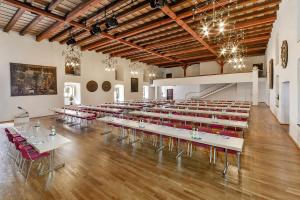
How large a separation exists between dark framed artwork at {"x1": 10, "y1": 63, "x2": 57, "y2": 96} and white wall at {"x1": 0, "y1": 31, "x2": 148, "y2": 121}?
260mm

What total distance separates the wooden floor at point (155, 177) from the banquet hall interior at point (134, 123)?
1.0 inches

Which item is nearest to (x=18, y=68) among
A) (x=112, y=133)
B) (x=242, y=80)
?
(x=112, y=133)

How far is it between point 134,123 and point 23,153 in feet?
9.44

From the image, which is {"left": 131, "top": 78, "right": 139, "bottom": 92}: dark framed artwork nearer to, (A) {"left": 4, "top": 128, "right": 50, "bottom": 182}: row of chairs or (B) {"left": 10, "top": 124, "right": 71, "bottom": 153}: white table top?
(A) {"left": 4, "top": 128, "right": 50, "bottom": 182}: row of chairs

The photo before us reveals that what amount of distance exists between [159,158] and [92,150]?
7.06ft

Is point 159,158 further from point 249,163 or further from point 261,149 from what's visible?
point 261,149

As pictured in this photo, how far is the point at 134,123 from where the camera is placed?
541 cm

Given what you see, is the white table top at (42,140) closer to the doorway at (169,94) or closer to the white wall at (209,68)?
the white wall at (209,68)

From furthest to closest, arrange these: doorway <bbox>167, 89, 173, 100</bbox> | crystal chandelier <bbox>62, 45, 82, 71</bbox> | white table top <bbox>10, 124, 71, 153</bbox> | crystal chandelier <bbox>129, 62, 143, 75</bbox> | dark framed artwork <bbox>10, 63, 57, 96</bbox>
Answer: doorway <bbox>167, 89, 173, 100</bbox> < crystal chandelier <bbox>129, 62, 143, 75</bbox> < crystal chandelier <bbox>62, 45, 82, 71</bbox> < dark framed artwork <bbox>10, 63, 57, 96</bbox> < white table top <bbox>10, 124, 71, 153</bbox>

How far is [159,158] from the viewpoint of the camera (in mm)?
4543

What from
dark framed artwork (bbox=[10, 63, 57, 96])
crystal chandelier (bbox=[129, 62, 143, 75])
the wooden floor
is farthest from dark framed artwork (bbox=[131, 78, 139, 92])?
the wooden floor

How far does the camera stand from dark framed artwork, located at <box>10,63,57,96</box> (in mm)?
10670

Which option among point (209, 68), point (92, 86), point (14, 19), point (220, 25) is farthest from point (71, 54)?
point (209, 68)

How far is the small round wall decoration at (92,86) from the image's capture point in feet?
49.9
